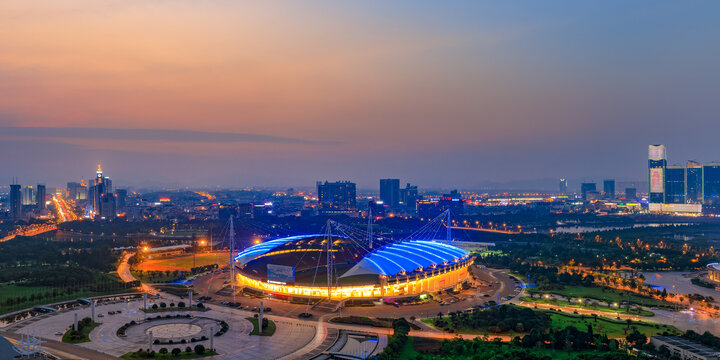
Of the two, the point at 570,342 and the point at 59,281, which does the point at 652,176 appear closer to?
the point at 570,342

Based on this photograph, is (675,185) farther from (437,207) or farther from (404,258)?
(404,258)

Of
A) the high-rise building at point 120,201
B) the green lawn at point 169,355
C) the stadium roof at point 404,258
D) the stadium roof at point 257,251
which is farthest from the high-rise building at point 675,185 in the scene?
the high-rise building at point 120,201

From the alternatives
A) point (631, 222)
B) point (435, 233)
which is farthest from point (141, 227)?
point (631, 222)

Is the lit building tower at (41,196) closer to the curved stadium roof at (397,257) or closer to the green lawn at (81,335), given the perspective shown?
the curved stadium roof at (397,257)

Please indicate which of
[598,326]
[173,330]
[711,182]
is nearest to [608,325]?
[598,326]

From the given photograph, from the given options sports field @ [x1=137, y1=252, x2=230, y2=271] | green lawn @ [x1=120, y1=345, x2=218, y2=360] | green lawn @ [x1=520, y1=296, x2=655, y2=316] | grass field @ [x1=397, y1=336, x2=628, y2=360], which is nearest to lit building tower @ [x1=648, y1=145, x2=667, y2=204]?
green lawn @ [x1=520, y1=296, x2=655, y2=316]

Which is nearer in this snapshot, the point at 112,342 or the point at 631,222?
the point at 112,342
